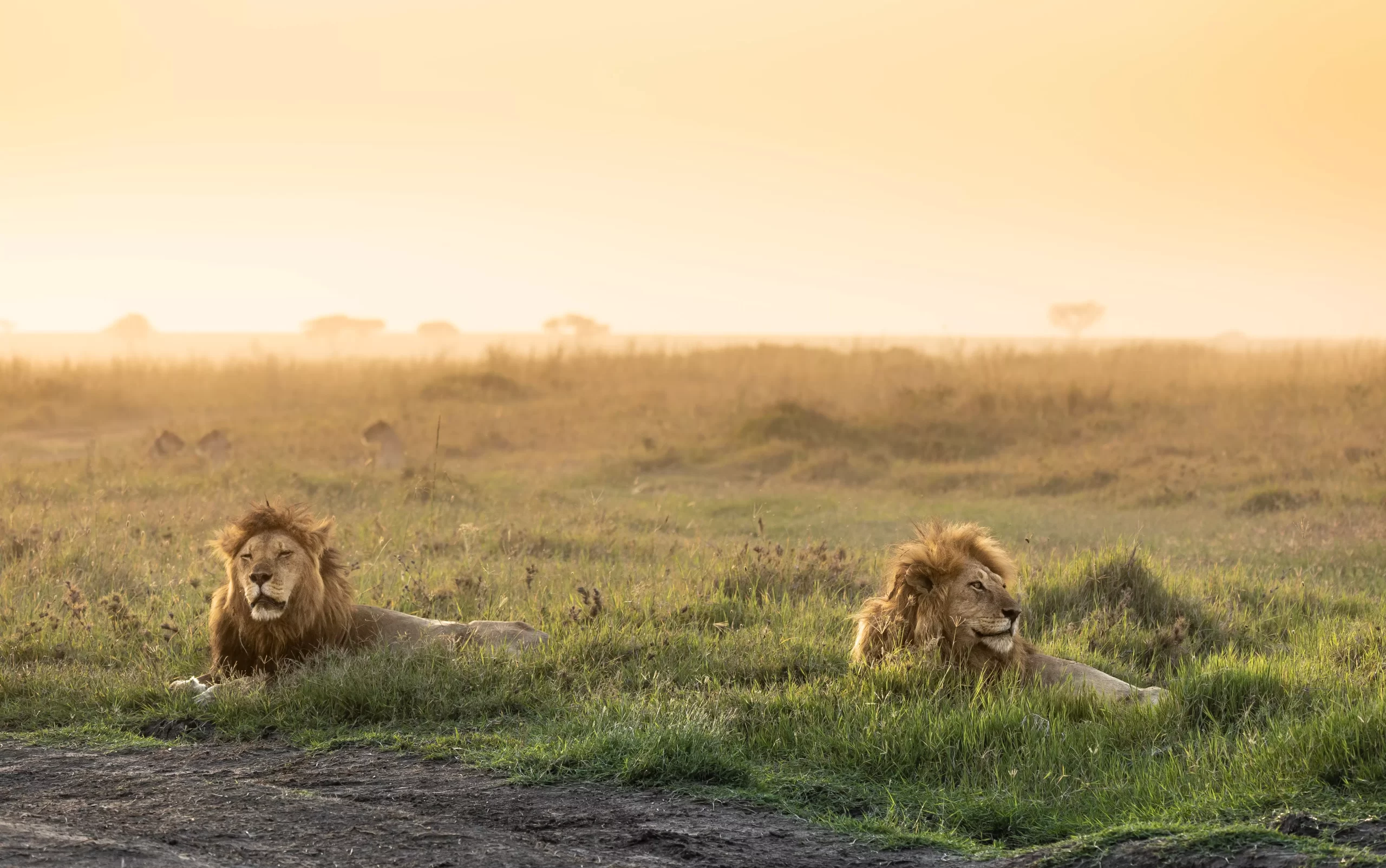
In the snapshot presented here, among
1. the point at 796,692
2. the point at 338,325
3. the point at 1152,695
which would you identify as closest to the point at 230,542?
the point at 796,692

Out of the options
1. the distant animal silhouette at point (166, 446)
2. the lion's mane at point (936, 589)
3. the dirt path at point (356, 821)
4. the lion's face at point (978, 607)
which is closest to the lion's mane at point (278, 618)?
the dirt path at point (356, 821)

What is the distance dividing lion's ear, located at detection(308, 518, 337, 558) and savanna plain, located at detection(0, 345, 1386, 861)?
570 mm

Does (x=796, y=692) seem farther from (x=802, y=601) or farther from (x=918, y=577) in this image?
(x=802, y=601)

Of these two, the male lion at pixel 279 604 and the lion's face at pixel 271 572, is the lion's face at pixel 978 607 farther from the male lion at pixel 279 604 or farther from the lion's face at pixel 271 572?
the lion's face at pixel 271 572

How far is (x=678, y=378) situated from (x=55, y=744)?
24.5 meters

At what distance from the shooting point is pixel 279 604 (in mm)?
6559

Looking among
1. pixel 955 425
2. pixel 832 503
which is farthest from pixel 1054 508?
pixel 955 425

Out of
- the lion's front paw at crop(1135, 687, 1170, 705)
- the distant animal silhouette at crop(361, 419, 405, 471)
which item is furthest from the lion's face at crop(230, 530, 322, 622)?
the distant animal silhouette at crop(361, 419, 405, 471)

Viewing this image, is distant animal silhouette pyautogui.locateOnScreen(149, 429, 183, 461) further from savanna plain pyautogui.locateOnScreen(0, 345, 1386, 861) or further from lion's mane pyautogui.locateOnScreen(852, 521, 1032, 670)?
lion's mane pyautogui.locateOnScreen(852, 521, 1032, 670)

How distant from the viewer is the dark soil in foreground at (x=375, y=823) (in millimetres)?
4445

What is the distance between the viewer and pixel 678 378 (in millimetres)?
30391

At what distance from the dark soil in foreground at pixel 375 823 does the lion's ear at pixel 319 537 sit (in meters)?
1.23

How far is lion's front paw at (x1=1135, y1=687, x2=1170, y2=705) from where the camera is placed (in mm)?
6172

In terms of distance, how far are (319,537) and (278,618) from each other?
1.50 ft
